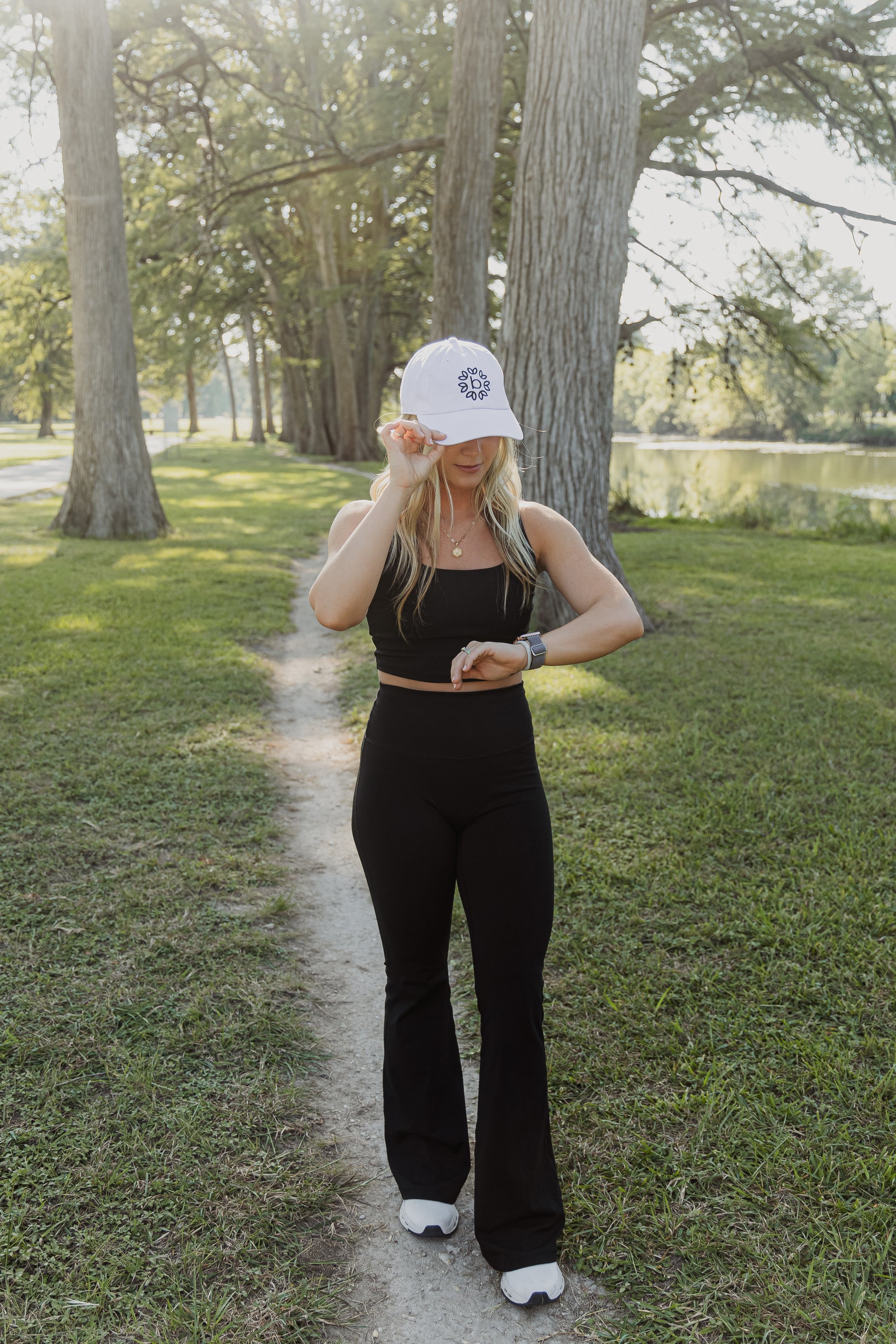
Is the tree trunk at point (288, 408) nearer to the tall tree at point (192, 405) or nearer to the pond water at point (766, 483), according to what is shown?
the tall tree at point (192, 405)

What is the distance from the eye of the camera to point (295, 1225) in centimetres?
261

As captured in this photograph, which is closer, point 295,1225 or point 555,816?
point 295,1225

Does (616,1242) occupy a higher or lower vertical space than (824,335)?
lower

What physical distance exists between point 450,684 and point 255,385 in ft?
162

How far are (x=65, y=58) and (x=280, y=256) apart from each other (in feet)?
68.6

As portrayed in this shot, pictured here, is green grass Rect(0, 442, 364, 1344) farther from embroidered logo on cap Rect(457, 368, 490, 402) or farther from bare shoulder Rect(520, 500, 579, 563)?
embroidered logo on cap Rect(457, 368, 490, 402)

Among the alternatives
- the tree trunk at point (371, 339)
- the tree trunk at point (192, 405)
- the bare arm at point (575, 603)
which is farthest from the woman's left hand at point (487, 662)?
the tree trunk at point (192, 405)

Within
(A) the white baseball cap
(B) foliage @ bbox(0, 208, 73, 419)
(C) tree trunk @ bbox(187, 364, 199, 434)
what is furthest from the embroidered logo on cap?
(C) tree trunk @ bbox(187, 364, 199, 434)

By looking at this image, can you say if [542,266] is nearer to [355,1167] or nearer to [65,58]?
[355,1167]

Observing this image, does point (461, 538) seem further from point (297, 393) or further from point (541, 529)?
point (297, 393)

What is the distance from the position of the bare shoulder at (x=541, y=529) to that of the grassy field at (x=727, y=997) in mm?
1723

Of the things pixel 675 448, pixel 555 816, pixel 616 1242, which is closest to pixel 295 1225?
pixel 616 1242

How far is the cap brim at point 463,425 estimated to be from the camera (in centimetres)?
224

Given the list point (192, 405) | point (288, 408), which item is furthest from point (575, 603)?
point (192, 405)
